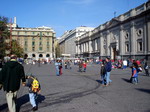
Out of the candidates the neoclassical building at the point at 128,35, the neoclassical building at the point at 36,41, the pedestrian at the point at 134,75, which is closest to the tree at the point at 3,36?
the neoclassical building at the point at 128,35

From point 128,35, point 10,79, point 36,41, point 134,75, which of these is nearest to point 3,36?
point 128,35

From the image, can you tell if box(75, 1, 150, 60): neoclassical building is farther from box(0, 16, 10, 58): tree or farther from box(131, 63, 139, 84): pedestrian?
box(0, 16, 10, 58): tree

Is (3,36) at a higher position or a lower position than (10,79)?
higher

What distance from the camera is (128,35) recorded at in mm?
36594

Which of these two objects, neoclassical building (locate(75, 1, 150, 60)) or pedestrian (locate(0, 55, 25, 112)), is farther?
neoclassical building (locate(75, 1, 150, 60))

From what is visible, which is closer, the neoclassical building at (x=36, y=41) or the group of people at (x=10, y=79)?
the group of people at (x=10, y=79)

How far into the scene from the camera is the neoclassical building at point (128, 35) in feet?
101

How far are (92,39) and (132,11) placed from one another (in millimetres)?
26652

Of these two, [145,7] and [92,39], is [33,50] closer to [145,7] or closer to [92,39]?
[92,39]

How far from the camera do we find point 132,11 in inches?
1367

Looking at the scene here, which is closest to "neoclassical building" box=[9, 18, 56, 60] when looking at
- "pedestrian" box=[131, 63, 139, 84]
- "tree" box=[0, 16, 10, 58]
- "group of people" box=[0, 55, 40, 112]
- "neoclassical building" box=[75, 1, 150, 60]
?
"neoclassical building" box=[75, 1, 150, 60]

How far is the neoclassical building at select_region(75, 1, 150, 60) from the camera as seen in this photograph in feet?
101

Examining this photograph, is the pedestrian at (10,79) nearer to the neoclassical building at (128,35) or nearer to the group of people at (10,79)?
the group of people at (10,79)

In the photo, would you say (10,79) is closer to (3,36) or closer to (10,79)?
(10,79)
